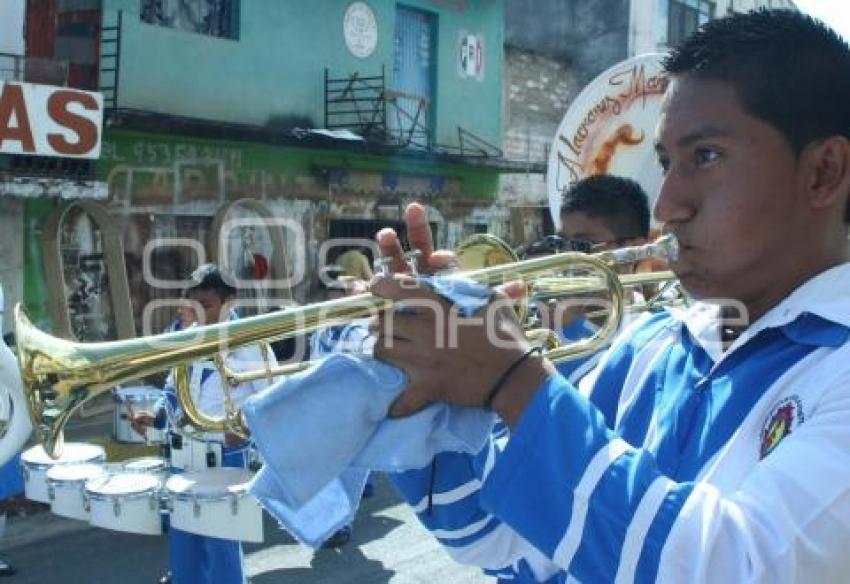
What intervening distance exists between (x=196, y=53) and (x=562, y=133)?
7519 mm

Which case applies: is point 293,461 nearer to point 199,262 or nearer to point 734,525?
point 734,525

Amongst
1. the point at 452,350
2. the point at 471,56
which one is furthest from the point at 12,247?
the point at 452,350

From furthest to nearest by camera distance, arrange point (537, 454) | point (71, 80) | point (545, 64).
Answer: point (545, 64) < point (71, 80) < point (537, 454)

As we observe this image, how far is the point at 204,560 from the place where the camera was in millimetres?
4383

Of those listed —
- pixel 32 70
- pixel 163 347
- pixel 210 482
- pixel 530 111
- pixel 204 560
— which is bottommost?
pixel 204 560

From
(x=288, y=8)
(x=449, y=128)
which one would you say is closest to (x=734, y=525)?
(x=288, y=8)

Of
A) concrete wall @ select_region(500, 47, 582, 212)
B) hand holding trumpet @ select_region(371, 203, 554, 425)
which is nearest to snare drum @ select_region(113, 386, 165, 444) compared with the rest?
hand holding trumpet @ select_region(371, 203, 554, 425)

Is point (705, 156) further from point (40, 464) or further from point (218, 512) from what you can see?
point (40, 464)

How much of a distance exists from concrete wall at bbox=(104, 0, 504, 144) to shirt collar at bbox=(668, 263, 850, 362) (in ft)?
32.9

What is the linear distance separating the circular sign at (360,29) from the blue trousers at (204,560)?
9.87m

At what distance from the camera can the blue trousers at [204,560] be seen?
4.31 metres

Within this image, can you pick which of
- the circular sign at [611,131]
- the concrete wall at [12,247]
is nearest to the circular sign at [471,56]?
the concrete wall at [12,247]

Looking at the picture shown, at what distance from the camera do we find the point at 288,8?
12195 millimetres

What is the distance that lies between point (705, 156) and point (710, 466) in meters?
0.46
